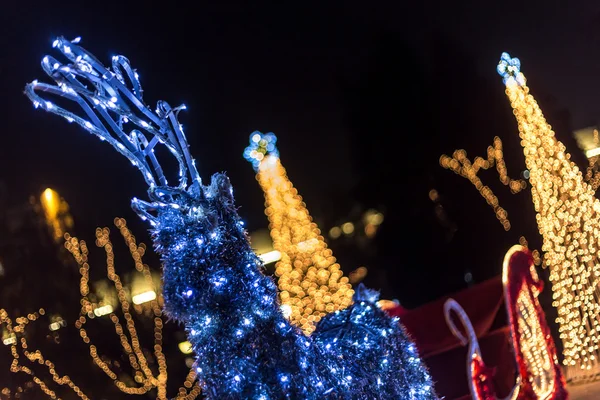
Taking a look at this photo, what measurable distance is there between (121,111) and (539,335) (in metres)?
4.88

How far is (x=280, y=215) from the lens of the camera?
13203 millimetres

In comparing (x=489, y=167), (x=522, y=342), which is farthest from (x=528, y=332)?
(x=489, y=167)

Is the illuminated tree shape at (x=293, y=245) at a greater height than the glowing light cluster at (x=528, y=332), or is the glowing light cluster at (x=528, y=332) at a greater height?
the illuminated tree shape at (x=293, y=245)

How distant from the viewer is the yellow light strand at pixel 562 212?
29.5 feet

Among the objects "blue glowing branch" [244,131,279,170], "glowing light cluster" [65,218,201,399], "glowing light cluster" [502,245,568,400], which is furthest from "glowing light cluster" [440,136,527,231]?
"glowing light cluster" [502,245,568,400]

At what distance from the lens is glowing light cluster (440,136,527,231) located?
19.3 meters

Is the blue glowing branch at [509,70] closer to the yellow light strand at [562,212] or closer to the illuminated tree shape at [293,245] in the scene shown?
Result: the yellow light strand at [562,212]

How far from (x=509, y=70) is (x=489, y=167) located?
36.1ft

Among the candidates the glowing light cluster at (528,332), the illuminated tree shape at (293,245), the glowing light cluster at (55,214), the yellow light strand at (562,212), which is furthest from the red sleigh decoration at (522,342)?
the glowing light cluster at (55,214)

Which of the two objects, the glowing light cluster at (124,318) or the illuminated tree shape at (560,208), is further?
the glowing light cluster at (124,318)

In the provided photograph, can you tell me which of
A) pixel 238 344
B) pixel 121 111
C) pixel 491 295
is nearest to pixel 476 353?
pixel 491 295

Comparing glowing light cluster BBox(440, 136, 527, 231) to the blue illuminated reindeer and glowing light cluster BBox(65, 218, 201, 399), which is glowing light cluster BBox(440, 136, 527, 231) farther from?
the blue illuminated reindeer

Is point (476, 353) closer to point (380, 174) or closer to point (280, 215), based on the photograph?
point (280, 215)

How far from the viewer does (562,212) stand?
9461 millimetres
